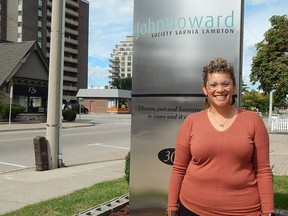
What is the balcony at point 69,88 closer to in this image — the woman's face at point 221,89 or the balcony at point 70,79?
the balcony at point 70,79

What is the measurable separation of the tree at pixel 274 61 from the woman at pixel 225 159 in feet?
71.9

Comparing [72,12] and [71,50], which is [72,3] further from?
[71,50]

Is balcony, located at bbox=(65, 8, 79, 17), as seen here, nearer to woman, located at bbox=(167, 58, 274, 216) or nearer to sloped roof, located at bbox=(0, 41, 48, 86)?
sloped roof, located at bbox=(0, 41, 48, 86)

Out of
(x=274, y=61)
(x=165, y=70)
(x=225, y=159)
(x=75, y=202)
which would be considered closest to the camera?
(x=225, y=159)

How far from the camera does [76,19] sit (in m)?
106

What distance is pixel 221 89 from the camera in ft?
7.98

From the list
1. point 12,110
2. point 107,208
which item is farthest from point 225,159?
point 12,110

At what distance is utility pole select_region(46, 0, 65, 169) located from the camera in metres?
9.81

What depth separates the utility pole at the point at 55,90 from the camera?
9812 mm

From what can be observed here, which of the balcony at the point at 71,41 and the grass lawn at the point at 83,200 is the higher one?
the balcony at the point at 71,41

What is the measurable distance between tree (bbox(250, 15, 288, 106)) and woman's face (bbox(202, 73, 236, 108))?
2189 centimetres

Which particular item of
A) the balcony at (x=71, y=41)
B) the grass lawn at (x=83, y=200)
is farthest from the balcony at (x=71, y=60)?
the grass lawn at (x=83, y=200)

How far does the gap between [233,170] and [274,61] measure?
23.1 meters

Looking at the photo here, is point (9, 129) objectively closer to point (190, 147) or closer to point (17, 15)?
point (190, 147)
